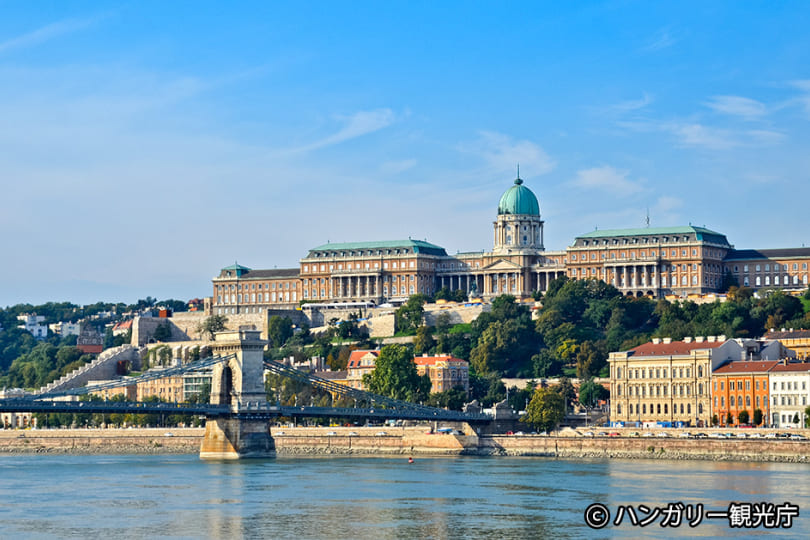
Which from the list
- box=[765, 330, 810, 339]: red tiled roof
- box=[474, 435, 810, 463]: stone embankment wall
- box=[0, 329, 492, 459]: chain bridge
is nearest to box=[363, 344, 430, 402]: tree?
box=[0, 329, 492, 459]: chain bridge

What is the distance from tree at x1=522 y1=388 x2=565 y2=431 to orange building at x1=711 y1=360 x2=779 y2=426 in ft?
26.4

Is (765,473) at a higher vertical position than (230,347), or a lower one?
lower

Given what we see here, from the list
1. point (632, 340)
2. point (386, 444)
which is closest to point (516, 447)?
point (386, 444)

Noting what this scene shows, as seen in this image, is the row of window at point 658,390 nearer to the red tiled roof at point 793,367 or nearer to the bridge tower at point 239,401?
the red tiled roof at point 793,367

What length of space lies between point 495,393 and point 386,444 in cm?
2113

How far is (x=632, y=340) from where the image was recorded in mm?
117938

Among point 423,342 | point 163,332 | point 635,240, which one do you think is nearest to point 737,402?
point 423,342

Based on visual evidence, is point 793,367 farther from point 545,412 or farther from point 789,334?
point 789,334

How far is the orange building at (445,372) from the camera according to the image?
114750 mm

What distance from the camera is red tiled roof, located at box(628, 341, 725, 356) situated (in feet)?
318

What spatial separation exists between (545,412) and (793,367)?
492 inches

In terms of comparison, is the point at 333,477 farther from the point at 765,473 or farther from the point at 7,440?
the point at 7,440

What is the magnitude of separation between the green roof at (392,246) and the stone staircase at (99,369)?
22.6 metres

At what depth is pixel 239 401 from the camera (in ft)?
281
